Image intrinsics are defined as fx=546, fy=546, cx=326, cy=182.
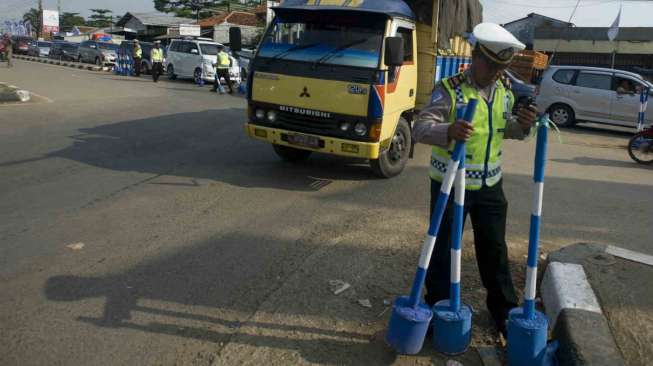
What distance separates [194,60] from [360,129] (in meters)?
18.1

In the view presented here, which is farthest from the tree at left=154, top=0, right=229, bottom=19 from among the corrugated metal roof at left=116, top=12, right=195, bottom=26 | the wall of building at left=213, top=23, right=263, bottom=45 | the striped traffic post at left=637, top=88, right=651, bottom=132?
the striped traffic post at left=637, top=88, right=651, bottom=132

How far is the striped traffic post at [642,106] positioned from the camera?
13562mm

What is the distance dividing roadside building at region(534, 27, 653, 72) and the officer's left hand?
95.2ft

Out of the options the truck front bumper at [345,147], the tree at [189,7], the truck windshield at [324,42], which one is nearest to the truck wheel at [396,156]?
the truck front bumper at [345,147]

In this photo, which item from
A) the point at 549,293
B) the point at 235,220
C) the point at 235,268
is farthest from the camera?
the point at 235,220

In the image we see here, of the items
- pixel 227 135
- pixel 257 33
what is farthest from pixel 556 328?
pixel 257 33

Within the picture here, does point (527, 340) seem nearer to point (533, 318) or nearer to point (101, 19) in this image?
point (533, 318)

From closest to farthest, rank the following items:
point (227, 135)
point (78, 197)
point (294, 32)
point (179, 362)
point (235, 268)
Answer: point (179, 362) → point (235, 268) → point (78, 197) → point (294, 32) → point (227, 135)

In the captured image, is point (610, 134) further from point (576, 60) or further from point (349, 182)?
point (576, 60)

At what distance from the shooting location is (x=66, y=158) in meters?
8.10

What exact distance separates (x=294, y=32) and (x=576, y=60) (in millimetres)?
30182

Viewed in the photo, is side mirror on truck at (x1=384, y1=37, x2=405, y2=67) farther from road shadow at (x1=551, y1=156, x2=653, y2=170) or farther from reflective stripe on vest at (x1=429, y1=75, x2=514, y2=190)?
road shadow at (x1=551, y1=156, x2=653, y2=170)

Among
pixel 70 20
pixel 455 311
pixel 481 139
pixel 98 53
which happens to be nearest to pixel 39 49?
pixel 98 53

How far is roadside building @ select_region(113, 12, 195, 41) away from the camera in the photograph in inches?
2137
